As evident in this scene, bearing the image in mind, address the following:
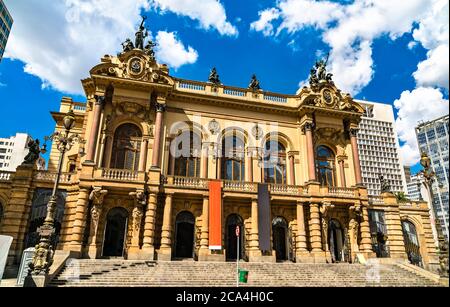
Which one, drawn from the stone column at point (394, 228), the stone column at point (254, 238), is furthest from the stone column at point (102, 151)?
the stone column at point (394, 228)

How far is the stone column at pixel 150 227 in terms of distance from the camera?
20.5 meters

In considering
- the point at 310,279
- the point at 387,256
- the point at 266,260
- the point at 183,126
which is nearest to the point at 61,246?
the point at 183,126

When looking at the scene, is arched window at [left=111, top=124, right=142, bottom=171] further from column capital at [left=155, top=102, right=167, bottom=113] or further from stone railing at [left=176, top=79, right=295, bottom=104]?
stone railing at [left=176, top=79, right=295, bottom=104]

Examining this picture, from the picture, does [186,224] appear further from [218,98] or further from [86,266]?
[218,98]

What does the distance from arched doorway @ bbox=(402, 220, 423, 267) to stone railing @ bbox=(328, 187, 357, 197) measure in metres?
7.36

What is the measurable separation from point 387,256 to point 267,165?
12497 millimetres

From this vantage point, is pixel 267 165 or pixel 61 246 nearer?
pixel 61 246

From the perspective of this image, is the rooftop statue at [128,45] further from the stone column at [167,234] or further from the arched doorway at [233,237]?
the arched doorway at [233,237]

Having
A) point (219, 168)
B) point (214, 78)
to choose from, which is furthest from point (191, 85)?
point (219, 168)

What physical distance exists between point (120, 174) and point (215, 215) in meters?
7.50

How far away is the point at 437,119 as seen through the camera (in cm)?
495

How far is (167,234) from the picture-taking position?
21.5m

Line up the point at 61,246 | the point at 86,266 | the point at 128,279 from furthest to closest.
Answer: the point at 61,246 → the point at 86,266 → the point at 128,279

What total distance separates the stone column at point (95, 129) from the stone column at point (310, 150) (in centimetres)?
1739
